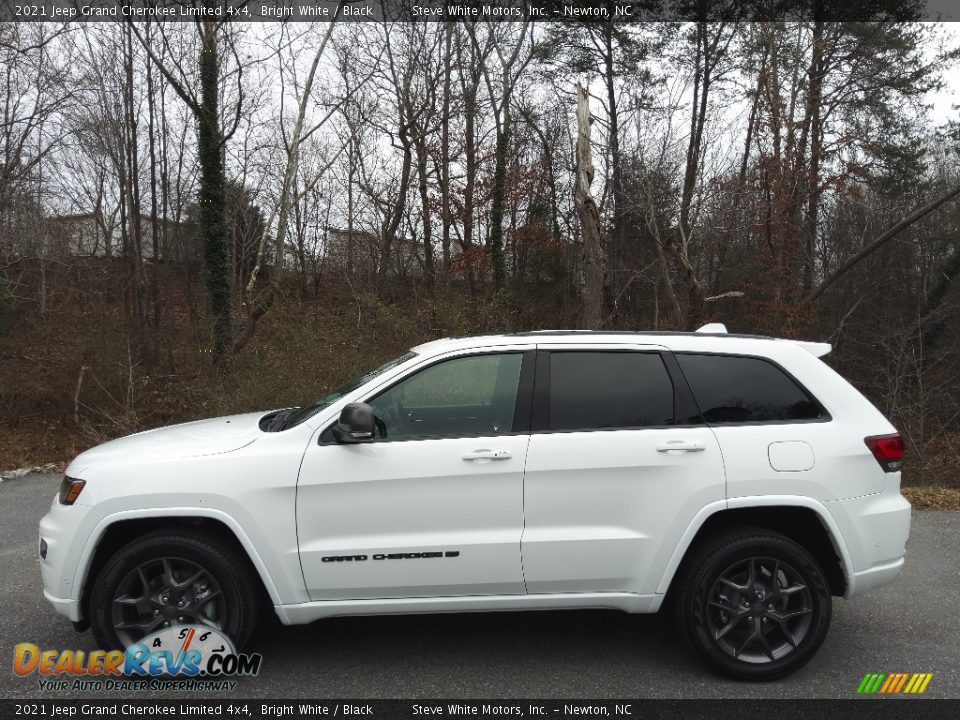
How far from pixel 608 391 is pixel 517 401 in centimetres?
49

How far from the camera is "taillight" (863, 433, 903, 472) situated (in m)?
3.68

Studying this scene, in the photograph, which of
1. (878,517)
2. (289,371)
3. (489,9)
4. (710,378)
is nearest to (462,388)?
(710,378)

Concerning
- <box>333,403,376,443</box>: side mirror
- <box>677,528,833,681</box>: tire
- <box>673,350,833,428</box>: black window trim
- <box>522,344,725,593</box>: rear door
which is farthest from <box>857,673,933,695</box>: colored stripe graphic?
<box>333,403,376,443</box>: side mirror

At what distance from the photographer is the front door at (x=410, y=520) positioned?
353 cm

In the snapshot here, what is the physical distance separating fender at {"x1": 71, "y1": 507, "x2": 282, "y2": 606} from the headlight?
0.22 m

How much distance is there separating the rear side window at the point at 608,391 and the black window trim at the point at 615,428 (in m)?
0.02

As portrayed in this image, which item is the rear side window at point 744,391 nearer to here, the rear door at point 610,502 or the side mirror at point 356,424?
the rear door at point 610,502

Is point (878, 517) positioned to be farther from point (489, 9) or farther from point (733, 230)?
point (489, 9)

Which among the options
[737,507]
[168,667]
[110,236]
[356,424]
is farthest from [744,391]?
[110,236]

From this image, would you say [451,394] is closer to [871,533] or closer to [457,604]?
[457,604]

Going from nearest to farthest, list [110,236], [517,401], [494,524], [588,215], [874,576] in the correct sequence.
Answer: [494,524] → [874,576] → [517,401] → [588,215] → [110,236]

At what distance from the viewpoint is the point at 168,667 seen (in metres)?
3.57

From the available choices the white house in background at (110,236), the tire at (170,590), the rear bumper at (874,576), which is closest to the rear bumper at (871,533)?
the rear bumper at (874,576)

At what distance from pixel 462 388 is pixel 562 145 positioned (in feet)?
75.6
